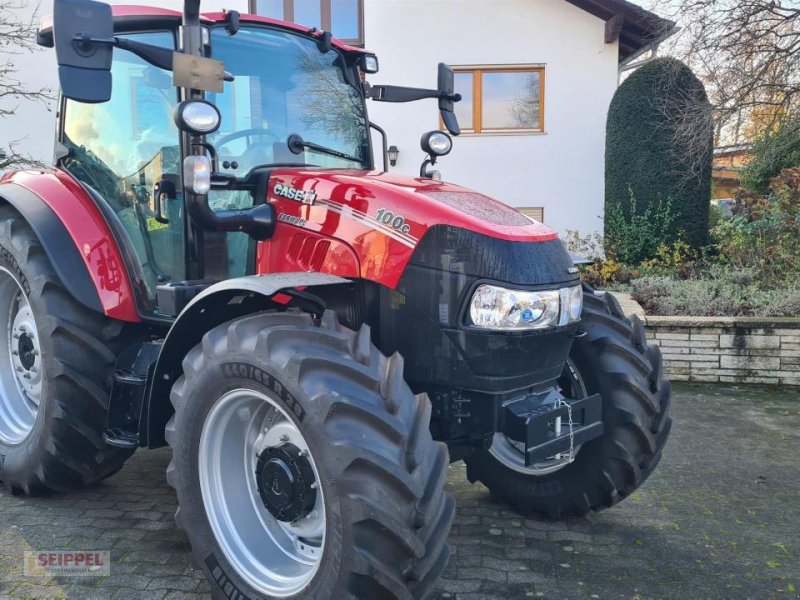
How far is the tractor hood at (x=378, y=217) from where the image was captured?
9.00 feet

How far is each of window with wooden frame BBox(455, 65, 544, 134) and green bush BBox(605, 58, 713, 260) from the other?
148 centimetres

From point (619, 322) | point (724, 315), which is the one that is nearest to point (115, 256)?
point (619, 322)

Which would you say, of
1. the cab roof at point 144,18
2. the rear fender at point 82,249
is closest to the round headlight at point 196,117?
the cab roof at point 144,18

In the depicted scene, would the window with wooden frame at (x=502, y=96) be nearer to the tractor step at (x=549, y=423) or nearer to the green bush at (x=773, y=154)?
the green bush at (x=773, y=154)

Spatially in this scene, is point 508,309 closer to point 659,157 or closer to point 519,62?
point 659,157

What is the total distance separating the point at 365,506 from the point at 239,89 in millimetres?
2036

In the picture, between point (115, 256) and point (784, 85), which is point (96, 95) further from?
point (784, 85)

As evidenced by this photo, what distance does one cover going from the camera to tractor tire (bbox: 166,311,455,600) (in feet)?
7.26

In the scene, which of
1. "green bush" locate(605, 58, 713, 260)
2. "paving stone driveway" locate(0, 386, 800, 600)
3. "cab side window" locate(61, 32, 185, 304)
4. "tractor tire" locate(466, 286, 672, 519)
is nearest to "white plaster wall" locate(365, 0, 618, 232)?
"green bush" locate(605, 58, 713, 260)

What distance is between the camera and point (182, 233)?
3.35 m

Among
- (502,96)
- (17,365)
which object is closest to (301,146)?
(17,365)

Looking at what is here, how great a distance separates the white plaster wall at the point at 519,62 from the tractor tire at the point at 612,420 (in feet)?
29.8

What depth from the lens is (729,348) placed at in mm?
6469

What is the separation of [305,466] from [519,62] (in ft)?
35.5
